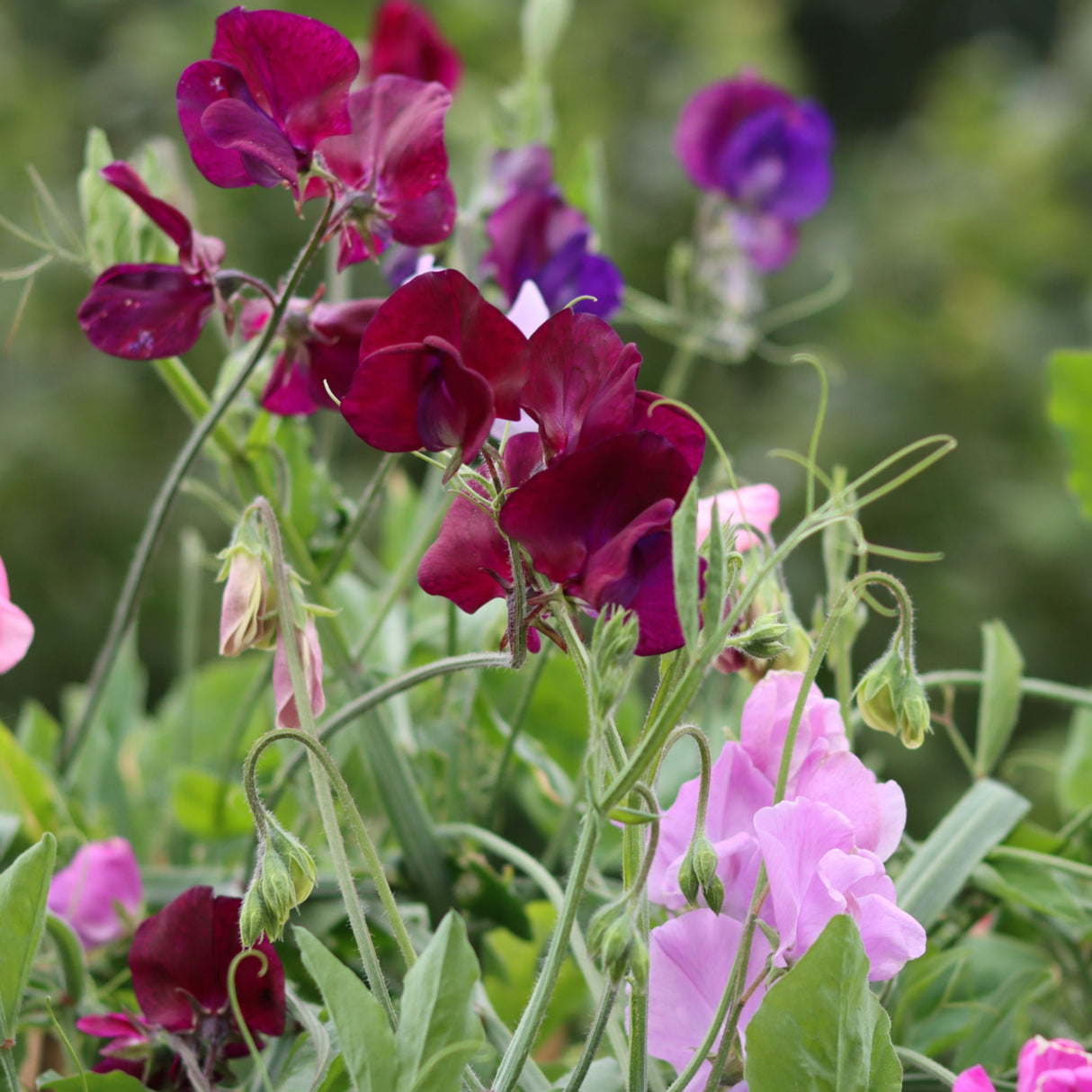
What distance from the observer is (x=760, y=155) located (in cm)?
72

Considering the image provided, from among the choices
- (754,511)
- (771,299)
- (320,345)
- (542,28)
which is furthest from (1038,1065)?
(771,299)

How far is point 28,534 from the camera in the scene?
2699mm

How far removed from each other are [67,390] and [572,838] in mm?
2706

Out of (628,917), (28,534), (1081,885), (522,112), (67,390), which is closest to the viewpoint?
(628,917)

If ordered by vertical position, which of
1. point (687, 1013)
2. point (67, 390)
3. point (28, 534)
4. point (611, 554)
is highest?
point (611, 554)

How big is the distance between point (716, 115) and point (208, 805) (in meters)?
0.48

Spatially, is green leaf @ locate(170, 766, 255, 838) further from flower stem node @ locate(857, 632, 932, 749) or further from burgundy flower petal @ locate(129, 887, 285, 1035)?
flower stem node @ locate(857, 632, 932, 749)

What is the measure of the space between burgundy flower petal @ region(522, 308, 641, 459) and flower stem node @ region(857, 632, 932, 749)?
9 cm

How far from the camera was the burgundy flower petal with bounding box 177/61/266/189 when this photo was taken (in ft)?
1.00

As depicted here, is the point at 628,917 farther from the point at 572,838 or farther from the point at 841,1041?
the point at 572,838

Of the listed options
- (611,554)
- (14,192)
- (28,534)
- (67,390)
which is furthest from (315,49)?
(14,192)

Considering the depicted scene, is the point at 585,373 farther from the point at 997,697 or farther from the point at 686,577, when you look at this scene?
the point at 997,697

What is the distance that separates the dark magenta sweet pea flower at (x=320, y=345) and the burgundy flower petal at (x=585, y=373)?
0.37ft

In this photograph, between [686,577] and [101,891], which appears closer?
[686,577]
